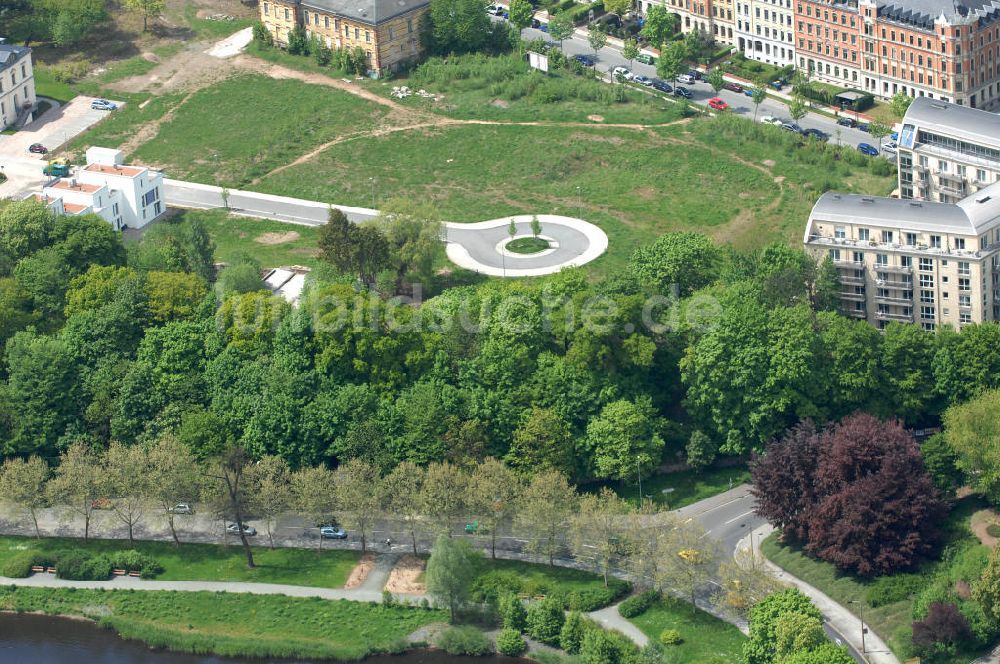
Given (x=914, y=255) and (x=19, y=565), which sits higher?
(x=914, y=255)

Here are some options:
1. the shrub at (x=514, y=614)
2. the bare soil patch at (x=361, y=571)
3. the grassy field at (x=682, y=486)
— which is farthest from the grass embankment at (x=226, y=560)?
the grassy field at (x=682, y=486)

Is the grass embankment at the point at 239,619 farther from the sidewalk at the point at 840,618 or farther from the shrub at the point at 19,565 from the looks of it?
the sidewalk at the point at 840,618

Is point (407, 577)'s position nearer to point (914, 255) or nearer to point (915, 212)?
point (914, 255)

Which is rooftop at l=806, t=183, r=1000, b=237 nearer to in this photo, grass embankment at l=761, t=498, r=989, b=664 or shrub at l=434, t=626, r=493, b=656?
grass embankment at l=761, t=498, r=989, b=664

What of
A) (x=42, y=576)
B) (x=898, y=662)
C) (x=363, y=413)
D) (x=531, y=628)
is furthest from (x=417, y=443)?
(x=898, y=662)

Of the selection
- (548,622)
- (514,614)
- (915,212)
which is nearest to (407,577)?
(514,614)
